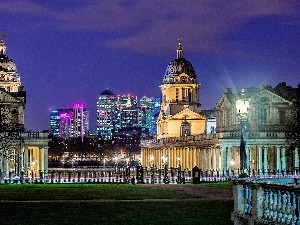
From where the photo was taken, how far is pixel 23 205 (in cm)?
4472

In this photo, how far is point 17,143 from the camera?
13362 centimetres

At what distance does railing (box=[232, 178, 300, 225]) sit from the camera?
22.8m

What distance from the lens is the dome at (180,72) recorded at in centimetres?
18175

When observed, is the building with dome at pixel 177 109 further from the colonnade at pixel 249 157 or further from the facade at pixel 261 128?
the facade at pixel 261 128

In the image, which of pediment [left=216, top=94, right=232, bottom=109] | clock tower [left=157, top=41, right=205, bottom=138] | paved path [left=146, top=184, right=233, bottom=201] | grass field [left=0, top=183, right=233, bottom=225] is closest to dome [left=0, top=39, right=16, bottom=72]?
clock tower [left=157, top=41, right=205, bottom=138]

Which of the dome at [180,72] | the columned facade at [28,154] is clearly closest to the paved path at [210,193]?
the columned facade at [28,154]

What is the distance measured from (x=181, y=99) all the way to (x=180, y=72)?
232 inches

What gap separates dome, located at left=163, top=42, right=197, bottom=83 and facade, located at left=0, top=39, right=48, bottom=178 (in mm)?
39774

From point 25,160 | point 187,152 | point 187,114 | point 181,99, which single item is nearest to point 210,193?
point 25,160

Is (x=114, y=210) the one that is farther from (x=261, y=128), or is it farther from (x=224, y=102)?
(x=224, y=102)

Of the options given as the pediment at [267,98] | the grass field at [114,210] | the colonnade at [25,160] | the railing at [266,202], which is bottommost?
the grass field at [114,210]

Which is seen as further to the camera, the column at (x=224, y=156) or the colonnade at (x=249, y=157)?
the colonnade at (x=249, y=157)

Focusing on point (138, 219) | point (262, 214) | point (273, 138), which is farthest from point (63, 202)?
point (273, 138)

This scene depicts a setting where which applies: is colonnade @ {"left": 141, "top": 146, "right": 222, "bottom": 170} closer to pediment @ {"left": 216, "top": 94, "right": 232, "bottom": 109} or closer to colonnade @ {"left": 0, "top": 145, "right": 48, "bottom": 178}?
pediment @ {"left": 216, "top": 94, "right": 232, "bottom": 109}
